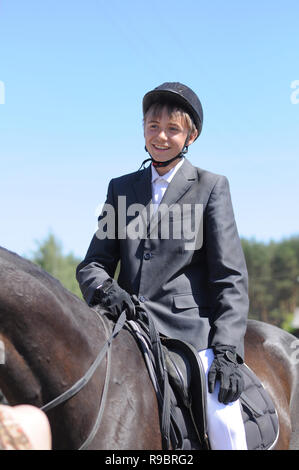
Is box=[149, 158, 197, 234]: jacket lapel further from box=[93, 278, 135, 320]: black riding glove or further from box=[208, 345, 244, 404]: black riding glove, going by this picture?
box=[208, 345, 244, 404]: black riding glove

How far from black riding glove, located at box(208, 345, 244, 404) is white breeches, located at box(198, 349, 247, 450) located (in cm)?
4

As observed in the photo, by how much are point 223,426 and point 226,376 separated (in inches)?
11.2

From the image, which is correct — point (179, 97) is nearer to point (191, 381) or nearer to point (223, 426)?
point (191, 381)

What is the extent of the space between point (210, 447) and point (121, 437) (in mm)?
690

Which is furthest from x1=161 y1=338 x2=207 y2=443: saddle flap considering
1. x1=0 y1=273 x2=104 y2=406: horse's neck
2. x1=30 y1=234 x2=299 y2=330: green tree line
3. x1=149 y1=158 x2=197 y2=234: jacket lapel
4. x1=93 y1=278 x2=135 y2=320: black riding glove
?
x1=30 y1=234 x2=299 y2=330: green tree line

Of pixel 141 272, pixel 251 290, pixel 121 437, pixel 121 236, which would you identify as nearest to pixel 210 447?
pixel 121 437

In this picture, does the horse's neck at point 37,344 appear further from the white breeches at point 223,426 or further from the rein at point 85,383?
the white breeches at point 223,426

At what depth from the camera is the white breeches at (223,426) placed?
10.1ft

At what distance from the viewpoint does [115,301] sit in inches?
129

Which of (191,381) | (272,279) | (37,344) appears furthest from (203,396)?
(272,279)

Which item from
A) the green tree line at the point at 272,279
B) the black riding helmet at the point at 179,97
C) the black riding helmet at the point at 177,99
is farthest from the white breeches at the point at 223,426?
the green tree line at the point at 272,279

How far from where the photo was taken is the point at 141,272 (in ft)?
11.5

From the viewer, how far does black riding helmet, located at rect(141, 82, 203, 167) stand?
3.65 meters

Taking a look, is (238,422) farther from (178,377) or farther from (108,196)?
(108,196)
